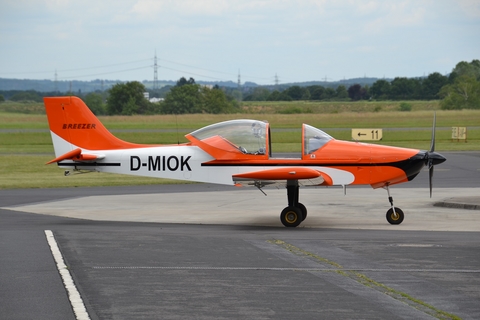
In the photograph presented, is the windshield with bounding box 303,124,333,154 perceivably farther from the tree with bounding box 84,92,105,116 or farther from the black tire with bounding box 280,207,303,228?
the tree with bounding box 84,92,105,116

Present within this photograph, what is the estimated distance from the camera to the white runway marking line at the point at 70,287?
8177mm

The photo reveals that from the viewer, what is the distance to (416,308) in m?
8.62

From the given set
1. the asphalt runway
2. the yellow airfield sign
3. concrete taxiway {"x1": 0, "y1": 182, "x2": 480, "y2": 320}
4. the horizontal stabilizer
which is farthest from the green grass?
the yellow airfield sign

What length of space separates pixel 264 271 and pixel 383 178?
670 cm

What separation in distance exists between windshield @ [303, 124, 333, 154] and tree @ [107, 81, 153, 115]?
317 ft

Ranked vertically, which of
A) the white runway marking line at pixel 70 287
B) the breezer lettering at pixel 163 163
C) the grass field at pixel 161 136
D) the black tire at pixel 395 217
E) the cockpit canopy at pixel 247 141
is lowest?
the grass field at pixel 161 136

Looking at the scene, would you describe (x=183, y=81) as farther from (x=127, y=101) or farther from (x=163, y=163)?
(x=163, y=163)

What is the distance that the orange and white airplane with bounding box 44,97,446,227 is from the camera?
16.9m

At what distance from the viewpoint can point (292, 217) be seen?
17000mm

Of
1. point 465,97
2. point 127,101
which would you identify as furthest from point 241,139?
point 465,97

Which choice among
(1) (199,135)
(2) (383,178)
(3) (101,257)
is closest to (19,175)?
(1) (199,135)

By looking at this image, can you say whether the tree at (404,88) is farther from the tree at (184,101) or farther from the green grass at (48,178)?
the green grass at (48,178)

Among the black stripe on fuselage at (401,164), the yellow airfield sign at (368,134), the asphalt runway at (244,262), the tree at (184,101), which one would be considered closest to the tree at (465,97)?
the tree at (184,101)

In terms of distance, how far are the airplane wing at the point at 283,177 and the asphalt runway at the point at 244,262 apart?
0.93 m
